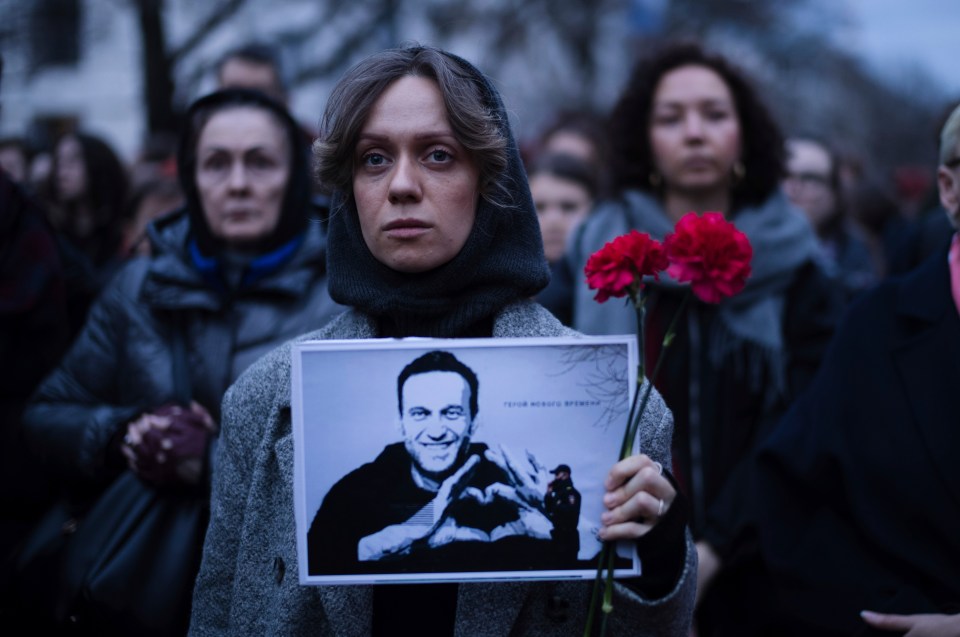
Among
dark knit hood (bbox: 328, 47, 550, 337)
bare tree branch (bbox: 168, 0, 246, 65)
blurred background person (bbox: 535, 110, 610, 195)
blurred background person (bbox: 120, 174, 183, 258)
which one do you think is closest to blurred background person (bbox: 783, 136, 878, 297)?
blurred background person (bbox: 535, 110, 610, 195)

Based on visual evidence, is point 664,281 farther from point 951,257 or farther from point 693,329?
point 951,257

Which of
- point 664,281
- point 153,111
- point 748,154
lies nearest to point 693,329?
point 664,281

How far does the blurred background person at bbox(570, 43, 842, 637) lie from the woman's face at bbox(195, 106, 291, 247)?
3.89 feet

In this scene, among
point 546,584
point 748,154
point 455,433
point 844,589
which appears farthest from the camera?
point 748,154

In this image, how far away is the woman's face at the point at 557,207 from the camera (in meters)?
5.10

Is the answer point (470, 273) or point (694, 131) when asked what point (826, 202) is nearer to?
point (694, 131)

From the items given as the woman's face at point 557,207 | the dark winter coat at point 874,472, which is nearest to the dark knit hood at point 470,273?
the dark winter coat at point 874,472

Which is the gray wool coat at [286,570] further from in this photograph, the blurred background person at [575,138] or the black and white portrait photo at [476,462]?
the blurred background person at [575,138]

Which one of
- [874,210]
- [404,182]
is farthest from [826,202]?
[404,182]

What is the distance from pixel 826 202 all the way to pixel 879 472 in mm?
3925

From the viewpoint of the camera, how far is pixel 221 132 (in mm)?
3551

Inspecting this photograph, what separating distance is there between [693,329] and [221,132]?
5.94ft

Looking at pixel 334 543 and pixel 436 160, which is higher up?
pixel 436 160

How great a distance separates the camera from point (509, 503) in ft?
6.17
